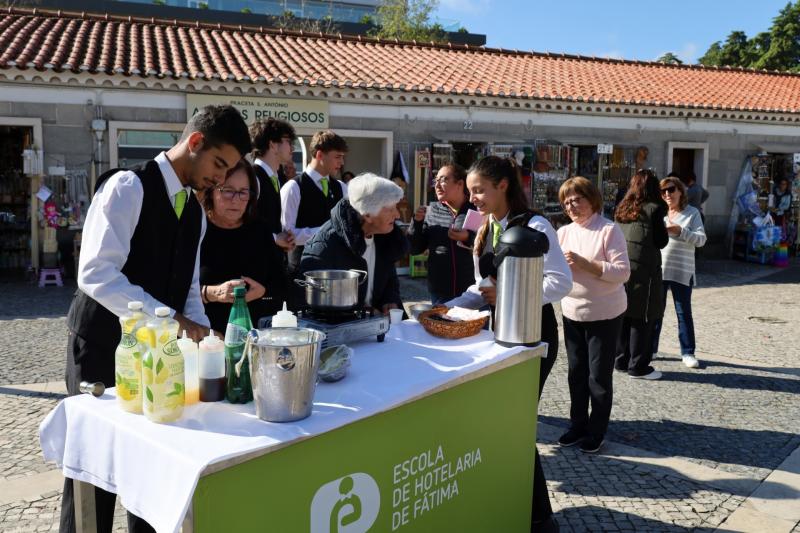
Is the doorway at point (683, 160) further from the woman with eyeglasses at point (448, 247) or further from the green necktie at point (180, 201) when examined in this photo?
the green necktie at point (180, 201)

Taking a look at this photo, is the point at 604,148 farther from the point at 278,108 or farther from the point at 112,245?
the point at 112,245

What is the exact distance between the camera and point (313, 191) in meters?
5.05

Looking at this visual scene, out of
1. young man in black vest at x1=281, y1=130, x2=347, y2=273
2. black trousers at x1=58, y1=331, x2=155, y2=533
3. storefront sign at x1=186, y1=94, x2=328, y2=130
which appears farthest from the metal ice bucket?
storefront sign at x1=186, y1=94, x2=328, y2=130

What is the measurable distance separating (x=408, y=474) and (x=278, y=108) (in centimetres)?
1001

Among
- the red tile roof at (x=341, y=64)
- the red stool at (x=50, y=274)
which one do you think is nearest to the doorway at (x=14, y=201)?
the red tile roof at (x=341, y=64)

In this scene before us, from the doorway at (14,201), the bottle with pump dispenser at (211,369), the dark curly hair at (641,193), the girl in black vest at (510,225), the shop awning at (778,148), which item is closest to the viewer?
the bottle with pump dispenser at (211,369)

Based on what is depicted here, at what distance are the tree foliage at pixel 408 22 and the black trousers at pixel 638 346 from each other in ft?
92.0

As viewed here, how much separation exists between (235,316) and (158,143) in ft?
90.8

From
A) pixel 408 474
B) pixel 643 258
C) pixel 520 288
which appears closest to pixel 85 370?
pixel 408 474

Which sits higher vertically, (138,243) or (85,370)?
(138,243)

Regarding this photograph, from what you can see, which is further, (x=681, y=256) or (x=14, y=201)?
(x=14, y=201)

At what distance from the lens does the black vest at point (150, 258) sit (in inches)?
103

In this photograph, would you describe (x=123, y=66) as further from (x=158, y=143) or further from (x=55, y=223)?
(x=158, y=143)

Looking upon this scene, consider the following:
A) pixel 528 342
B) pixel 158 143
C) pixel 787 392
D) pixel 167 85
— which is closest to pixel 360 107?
pixel 167 85
